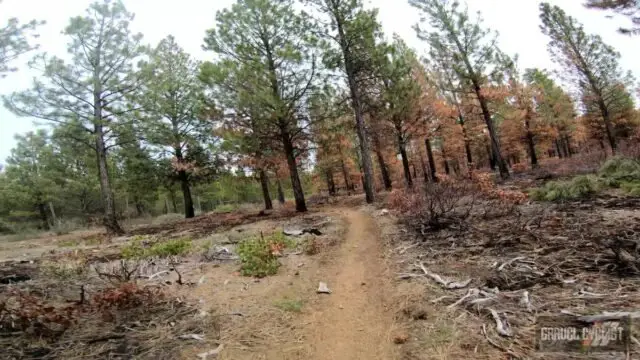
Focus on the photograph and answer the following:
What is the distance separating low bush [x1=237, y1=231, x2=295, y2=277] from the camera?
19.5 ft

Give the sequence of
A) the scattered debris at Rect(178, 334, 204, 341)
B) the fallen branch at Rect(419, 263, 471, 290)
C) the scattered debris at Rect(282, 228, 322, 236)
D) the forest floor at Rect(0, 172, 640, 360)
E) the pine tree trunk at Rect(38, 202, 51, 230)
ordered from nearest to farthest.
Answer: the forest floor at Rect(0, 172, 640, 360), the scattered debris at Rect(178, 334, 204, 341), the fallen branch at Rect(419, 263, 471, 290), the scattered debris at Rect(282, 228, 322, 236), the pine tree trunk at Rect(38, 202, 51, 230)

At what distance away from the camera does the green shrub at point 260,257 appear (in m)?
5.93

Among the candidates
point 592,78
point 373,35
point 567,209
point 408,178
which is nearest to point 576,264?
point 567,209

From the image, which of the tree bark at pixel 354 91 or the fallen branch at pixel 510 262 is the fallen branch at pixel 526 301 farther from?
the tree bark at pixel 354 91

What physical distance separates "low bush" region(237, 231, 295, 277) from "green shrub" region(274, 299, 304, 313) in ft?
4.20

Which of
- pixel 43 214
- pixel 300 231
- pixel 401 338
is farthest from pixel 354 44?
pixel 43 214

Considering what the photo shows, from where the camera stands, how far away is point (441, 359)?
2906 millimetres

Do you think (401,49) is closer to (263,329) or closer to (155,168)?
(155,168)

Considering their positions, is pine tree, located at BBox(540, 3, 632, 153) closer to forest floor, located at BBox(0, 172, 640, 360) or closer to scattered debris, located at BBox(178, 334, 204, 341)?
forest floor, located at BBox(0, 172, 640, 360)

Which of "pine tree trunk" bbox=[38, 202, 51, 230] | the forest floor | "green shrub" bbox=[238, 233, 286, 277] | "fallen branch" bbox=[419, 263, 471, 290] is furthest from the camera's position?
"pine tree trunk" bbox=[38, 202, 51, 230]

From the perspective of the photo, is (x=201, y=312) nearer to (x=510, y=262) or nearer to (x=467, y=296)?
(x=467, y=296)

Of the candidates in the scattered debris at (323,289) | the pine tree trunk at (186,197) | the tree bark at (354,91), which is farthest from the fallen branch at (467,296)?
the pine tree trunk at (186,197)

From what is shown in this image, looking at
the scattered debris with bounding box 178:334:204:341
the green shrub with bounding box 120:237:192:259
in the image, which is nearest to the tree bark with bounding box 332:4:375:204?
the green shrub with bounding box 120:237:192:259

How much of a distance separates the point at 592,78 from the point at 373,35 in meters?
16.5
